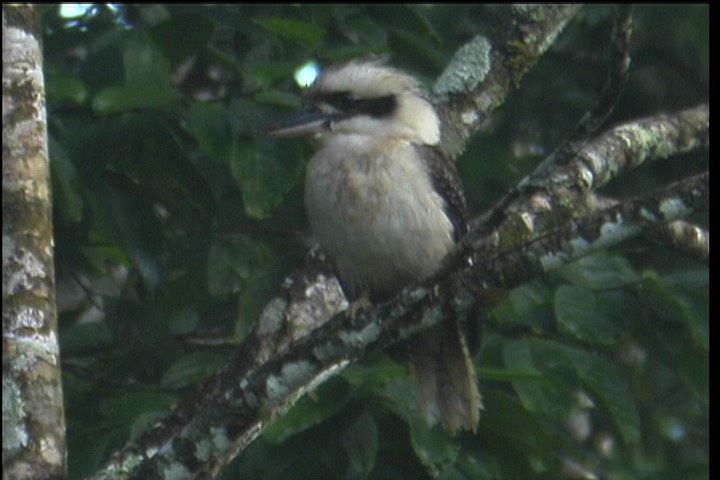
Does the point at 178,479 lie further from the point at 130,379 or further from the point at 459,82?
the point at 459,82

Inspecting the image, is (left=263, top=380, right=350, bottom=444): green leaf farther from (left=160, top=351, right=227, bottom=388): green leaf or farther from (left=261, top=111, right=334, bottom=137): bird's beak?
(left=261, top=111, right=334, bottom=137): bird's beak

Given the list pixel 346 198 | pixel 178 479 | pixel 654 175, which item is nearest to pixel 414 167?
pixel 346 198

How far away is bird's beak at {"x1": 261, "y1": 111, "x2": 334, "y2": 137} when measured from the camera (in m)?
4.79

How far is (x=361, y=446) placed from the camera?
13.3ft

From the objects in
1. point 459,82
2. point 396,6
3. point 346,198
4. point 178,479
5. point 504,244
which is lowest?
point 178,479

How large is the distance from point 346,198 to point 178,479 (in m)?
1.33

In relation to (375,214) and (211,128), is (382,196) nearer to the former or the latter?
(375,214)

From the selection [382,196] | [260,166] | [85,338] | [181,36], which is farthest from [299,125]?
[85,338]

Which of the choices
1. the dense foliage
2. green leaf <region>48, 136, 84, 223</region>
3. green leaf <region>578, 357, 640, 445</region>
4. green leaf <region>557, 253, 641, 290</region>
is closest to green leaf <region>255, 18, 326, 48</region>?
the dense foliage

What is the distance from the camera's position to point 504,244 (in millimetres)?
3723

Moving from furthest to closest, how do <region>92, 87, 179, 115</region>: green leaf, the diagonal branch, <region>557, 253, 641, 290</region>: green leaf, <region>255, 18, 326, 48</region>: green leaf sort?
<region>255, 18, 326, 48</region>: green leaf < <region>557, 253, 641, 290</region>: green leaf < <region>92, 87, 179, 115</region>: green leaf < the diagonal branch

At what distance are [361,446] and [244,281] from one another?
50.5 inches

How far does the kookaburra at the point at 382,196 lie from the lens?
187 inches

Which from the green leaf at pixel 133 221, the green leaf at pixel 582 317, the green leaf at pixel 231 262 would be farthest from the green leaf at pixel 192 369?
the green leaf at pixel 582 317
